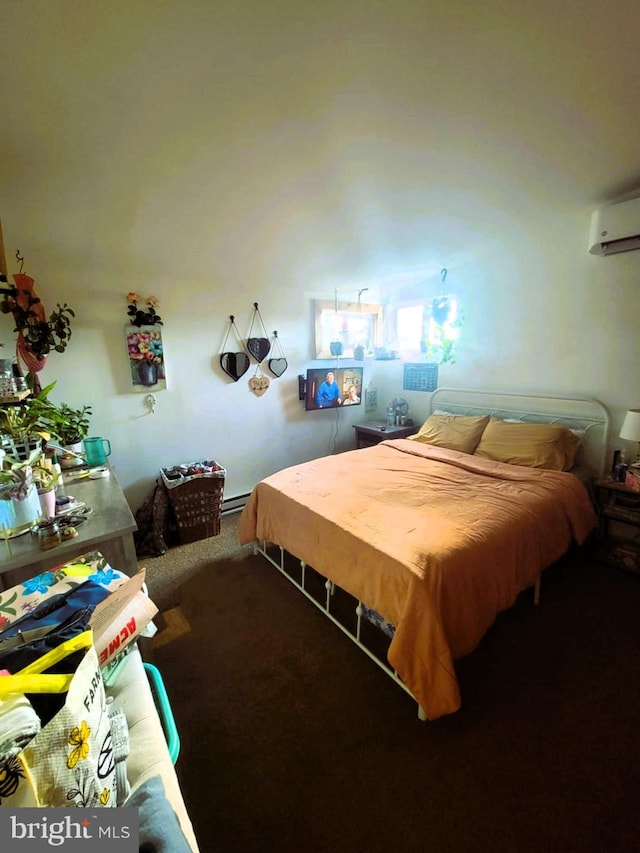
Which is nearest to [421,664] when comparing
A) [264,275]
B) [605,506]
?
[605,506]

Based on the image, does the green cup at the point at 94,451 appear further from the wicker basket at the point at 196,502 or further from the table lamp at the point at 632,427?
the table lamp at the point at 632,427

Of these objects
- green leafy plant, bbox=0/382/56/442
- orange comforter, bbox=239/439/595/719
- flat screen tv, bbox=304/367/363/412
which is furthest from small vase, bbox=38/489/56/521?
flat screen tv, bbox=304/367/363/412

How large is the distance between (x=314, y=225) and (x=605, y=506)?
270 cm

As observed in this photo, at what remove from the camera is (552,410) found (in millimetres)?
2756

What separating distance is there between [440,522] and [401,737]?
2.84 ft

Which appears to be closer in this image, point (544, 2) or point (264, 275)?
point (544, 2)

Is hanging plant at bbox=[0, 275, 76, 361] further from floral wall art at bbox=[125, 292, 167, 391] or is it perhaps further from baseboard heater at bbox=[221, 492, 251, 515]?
baseboard heater at bbox=[221, 492, 251, 515]

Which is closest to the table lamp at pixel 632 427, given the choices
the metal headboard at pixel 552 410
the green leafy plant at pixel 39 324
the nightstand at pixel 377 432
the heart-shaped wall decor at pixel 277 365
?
the metal headboard at pixel 552 410

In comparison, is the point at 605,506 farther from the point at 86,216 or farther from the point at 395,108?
the point at 86,216

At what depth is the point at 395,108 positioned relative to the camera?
4.26 ft

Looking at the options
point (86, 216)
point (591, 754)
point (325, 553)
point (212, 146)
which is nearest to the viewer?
point (591, 754)

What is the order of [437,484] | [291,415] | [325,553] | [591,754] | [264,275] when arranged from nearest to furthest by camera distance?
1. [591,754]
2. [325,553]
3. [437,484]
4. [264,275]
5. [291,415]

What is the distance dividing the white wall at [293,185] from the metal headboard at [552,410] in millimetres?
120

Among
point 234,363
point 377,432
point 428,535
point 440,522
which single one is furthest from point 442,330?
point 428,535
